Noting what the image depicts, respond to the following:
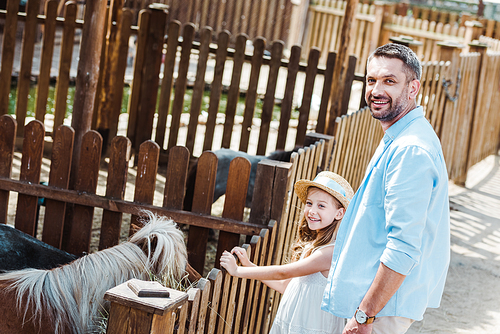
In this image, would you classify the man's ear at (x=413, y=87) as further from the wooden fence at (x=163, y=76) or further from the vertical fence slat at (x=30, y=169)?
the wooden fence at (x=163, y=76)

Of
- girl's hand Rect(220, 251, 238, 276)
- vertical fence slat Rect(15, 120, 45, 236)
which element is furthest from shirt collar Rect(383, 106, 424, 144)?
vertical fence slat Rect(15, 120, 45, 236)

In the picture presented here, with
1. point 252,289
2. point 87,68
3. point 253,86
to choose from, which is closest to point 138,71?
point 253,86

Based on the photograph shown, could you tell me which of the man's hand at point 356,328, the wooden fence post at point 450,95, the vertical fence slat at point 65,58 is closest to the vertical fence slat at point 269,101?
the wooden fence post at point 450,95

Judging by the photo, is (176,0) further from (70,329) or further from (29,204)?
(70,329)

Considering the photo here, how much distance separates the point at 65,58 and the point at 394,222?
5404 millimetres

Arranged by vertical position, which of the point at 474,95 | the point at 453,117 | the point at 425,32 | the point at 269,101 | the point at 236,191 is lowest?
the point at 236,191

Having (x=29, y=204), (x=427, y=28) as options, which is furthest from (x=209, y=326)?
(x=427, y=28)

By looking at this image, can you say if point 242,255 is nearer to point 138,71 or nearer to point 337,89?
point 337,89

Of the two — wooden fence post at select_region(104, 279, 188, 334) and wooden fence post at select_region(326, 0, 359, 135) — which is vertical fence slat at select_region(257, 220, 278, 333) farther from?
wooden fence post at select_region(326, 0, 359, 135)

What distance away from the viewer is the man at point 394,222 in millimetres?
1570

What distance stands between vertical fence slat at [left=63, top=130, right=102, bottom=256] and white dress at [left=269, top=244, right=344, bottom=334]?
1502mm

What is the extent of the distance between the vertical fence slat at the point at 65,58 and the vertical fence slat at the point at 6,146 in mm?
3032

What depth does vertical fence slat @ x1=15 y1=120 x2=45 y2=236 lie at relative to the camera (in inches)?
126

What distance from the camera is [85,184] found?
10.5ft
